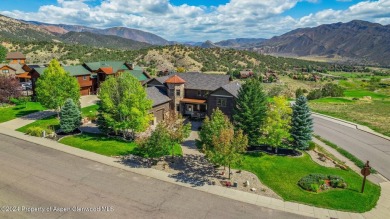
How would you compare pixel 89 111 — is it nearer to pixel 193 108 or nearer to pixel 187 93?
pixel 187 93

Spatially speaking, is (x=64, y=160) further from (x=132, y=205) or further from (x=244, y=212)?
(x=244, y=212)

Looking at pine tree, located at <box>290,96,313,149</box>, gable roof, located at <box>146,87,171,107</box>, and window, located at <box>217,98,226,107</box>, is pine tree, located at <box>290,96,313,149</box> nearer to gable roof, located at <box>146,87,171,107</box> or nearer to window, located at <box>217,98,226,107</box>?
window, located at <box>217,98,226,107</box>

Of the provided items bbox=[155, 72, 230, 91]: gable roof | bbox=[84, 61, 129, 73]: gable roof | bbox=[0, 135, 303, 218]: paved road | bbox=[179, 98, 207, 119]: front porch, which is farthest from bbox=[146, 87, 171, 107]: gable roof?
bbox=[84, 61, 129, 73]: gable roof

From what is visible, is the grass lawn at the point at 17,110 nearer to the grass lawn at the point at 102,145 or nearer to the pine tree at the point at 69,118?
the pine tree at the point at 69,118

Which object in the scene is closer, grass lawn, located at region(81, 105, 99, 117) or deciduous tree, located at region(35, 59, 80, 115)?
deciduous tree, located at region(35, 59, 80, 115)

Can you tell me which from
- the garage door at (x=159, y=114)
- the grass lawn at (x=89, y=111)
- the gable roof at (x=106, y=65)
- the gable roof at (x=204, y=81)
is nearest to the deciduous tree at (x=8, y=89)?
the grass lawn at (x=89, y=111)
